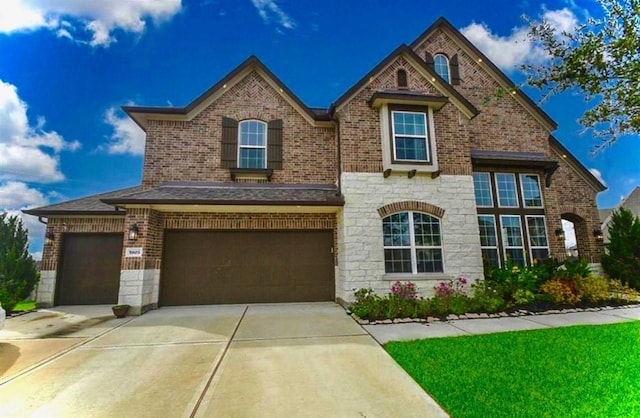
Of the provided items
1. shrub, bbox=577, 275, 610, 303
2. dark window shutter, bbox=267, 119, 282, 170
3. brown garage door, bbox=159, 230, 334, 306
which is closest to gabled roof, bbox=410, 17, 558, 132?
shrub, bbox=577, 275, 610, 303

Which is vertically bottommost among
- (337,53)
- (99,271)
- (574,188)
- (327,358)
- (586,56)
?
(327,358)

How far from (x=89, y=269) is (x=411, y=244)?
1047cm

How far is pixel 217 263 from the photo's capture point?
917cm

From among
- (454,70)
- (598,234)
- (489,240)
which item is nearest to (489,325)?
(489,240)

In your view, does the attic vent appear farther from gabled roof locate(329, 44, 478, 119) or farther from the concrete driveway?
A: the concrete driveway

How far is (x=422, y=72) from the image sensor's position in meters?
9.55

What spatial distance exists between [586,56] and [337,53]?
4.92m

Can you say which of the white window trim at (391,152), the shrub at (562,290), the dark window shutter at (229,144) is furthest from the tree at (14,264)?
the shrub at (562,290)

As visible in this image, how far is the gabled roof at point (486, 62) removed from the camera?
1194 cm

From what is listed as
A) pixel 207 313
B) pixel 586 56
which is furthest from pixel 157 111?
pixel 586 56

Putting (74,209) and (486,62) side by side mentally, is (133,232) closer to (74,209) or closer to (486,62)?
(74,209)

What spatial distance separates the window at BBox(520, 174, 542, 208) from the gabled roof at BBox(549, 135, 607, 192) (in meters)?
2.38

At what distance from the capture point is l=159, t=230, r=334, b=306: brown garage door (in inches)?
354

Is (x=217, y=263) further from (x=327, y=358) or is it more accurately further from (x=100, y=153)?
(x=100, y=153)
